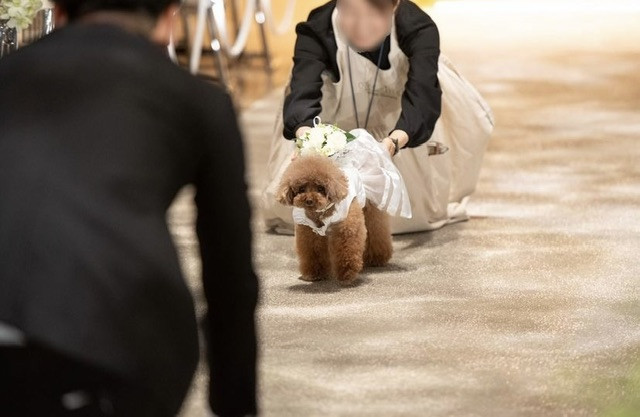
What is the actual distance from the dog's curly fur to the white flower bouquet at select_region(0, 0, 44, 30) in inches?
35.5

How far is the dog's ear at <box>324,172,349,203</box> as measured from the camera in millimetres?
3789

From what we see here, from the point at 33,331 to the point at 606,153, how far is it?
516 centimetres

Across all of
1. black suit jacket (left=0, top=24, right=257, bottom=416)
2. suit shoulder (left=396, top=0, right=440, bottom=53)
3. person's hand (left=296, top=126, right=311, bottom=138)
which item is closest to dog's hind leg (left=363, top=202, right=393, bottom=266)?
person's hand (left=296, top=126, right=311, bottom=138)

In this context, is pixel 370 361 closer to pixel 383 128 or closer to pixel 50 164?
pixel 383 128

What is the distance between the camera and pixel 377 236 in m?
4.27

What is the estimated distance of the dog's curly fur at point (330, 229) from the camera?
3807mm

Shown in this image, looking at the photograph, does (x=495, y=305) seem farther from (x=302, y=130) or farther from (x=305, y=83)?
(x=305, y=83)

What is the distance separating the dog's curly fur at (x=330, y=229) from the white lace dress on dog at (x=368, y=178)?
0.04m

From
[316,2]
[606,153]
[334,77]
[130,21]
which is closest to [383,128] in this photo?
[334,77]

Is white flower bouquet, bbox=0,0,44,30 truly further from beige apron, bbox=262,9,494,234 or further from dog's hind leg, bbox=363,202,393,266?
dog's hind leg, bbox=363,202,393,266

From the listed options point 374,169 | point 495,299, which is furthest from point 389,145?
point 495,299

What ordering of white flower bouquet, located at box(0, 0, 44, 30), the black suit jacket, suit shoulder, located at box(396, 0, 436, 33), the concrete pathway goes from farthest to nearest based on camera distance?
suit shoulder, located at box(396, 0, 436, 33) → white flower bouquet, located at box(0, 0, 44, 30) → the concrete pathway → the black suit jacket

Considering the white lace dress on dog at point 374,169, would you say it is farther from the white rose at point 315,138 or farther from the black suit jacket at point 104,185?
the black suit jacket at point 104,185

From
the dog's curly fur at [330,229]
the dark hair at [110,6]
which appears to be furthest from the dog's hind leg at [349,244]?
the dark hair at [110,6]
